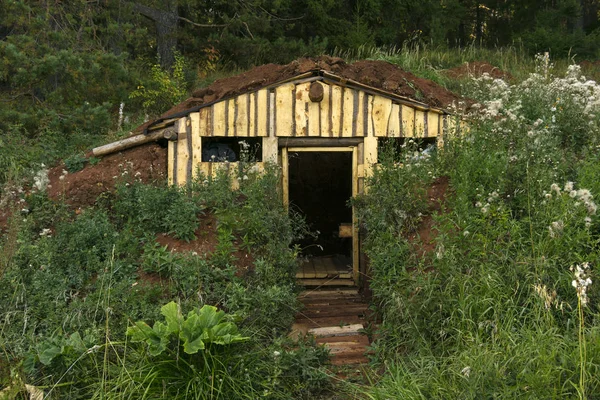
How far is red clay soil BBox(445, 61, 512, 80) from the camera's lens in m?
13.7

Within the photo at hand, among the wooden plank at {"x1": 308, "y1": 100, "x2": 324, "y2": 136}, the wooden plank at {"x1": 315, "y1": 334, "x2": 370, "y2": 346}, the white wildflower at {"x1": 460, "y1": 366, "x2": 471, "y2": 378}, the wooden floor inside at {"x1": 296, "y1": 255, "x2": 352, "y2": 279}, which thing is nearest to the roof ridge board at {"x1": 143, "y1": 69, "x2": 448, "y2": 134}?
the wooden plank at {"x1": 308, "y1": 100, "x2": 324, "y2": 136}

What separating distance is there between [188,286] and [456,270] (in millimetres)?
2822

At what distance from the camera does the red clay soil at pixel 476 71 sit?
45.0 feet

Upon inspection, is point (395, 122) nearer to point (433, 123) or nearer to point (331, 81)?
point (433, 123)

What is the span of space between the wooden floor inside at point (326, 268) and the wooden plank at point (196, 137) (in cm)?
220

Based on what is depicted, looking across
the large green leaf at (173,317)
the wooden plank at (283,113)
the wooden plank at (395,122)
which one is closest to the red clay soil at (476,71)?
the wooden plank at (395,122)

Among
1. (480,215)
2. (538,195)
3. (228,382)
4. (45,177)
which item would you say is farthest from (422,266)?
(45,177)

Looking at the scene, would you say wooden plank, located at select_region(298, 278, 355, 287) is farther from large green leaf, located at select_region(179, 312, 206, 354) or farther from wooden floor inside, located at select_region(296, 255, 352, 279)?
large green leaf, located at select_region(179, 312, 206, 354)

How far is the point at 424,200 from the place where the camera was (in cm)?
770

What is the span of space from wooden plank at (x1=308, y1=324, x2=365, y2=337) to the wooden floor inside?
69.0 inches

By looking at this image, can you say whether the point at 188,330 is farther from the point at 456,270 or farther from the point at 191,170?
the point at 191,170

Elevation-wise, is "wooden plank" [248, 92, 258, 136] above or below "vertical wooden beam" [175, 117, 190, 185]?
above

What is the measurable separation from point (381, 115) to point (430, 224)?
2.37 metres

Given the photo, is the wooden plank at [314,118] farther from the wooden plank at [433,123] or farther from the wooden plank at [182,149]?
the wooden plank at [182,149]
